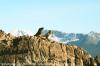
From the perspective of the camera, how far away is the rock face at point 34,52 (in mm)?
67688

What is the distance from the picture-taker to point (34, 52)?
6825cm

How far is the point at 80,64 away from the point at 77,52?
79.3 inches

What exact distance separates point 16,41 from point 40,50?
15.1ft

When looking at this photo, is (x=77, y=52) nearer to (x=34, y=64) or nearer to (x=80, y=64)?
(x=80, y=64)

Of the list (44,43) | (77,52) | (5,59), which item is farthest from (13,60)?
(77,52)

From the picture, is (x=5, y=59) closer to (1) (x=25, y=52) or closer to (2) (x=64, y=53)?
(1) (x=25, y=52)

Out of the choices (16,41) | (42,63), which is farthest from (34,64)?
(16,41)

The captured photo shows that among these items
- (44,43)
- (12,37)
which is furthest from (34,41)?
(12,37)

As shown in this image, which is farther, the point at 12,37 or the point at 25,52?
the point at 12,37

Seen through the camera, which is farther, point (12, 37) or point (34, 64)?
point (12, 37)

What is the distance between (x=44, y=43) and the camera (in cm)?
6969

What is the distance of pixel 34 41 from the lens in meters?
69.4

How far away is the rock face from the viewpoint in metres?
67.7

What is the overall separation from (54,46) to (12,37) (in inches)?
333
